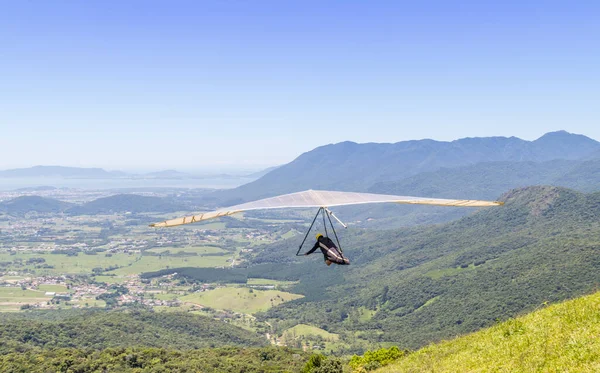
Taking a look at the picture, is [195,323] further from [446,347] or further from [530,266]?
[446,347]

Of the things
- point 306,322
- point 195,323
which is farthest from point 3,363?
point 306,322

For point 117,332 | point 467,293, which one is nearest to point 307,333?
point 467,293

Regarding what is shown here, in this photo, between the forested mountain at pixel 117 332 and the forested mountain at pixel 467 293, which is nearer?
the forested mountain at pixel 117 332

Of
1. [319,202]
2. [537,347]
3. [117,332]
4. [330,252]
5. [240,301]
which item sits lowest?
[240,301]

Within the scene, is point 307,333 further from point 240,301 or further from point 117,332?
point 117,332

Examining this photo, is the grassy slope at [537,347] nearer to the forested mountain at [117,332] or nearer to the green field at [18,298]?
the forested mountain at [117,332]

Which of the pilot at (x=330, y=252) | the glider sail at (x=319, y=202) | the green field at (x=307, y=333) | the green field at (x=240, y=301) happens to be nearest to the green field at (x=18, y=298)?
the green field at (x=240, y=301)
